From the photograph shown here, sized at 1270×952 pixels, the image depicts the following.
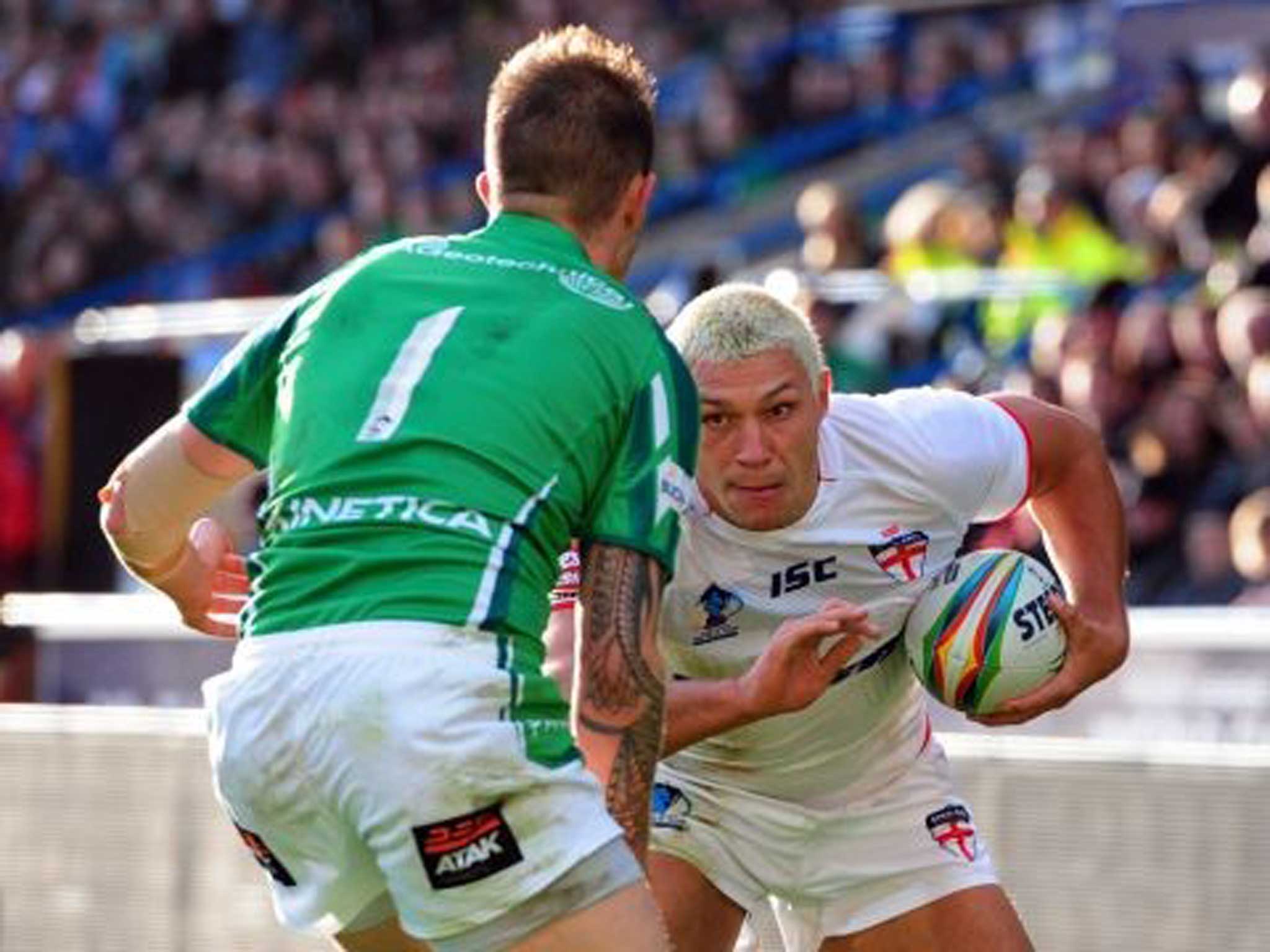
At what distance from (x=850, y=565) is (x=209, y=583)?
1.30m

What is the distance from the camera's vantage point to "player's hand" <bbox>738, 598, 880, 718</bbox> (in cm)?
506

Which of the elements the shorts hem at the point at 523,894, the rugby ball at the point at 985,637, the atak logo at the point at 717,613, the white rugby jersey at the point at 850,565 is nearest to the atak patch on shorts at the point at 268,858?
the shorts hem at the point at 523,894

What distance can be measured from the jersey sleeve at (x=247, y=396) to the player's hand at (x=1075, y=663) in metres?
1.65

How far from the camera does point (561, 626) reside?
5.74 m

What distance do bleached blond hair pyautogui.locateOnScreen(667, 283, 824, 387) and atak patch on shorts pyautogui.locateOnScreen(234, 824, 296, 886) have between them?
4.66 ft

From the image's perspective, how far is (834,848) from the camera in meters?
6.14

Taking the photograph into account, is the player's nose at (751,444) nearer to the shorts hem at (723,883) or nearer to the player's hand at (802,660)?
the player's hand at (802,660)

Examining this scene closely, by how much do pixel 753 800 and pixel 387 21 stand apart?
16650 mm

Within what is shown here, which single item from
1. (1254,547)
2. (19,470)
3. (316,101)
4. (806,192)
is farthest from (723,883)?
(316,101)

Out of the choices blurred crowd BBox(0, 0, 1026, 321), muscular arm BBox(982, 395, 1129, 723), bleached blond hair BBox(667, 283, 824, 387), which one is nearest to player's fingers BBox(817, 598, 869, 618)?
bleached blond hair BBox(667, 283, 824, 387)

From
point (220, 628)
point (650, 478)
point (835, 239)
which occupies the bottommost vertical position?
point (835, 239)

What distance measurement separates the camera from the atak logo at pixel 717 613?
585 centimetres

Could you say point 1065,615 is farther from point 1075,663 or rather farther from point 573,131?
point 573,131

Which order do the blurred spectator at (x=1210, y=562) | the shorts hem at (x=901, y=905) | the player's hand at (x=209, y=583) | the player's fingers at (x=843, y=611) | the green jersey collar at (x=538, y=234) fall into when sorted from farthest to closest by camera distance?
the blurred spectator at (x=1210, y=562) → the shorts hem at (x=901, y=905) → the player's hand at (x=209, y=583) → the player's fingers at (x=843, y=611) → the green jersey collar at (x=538, y=234)
